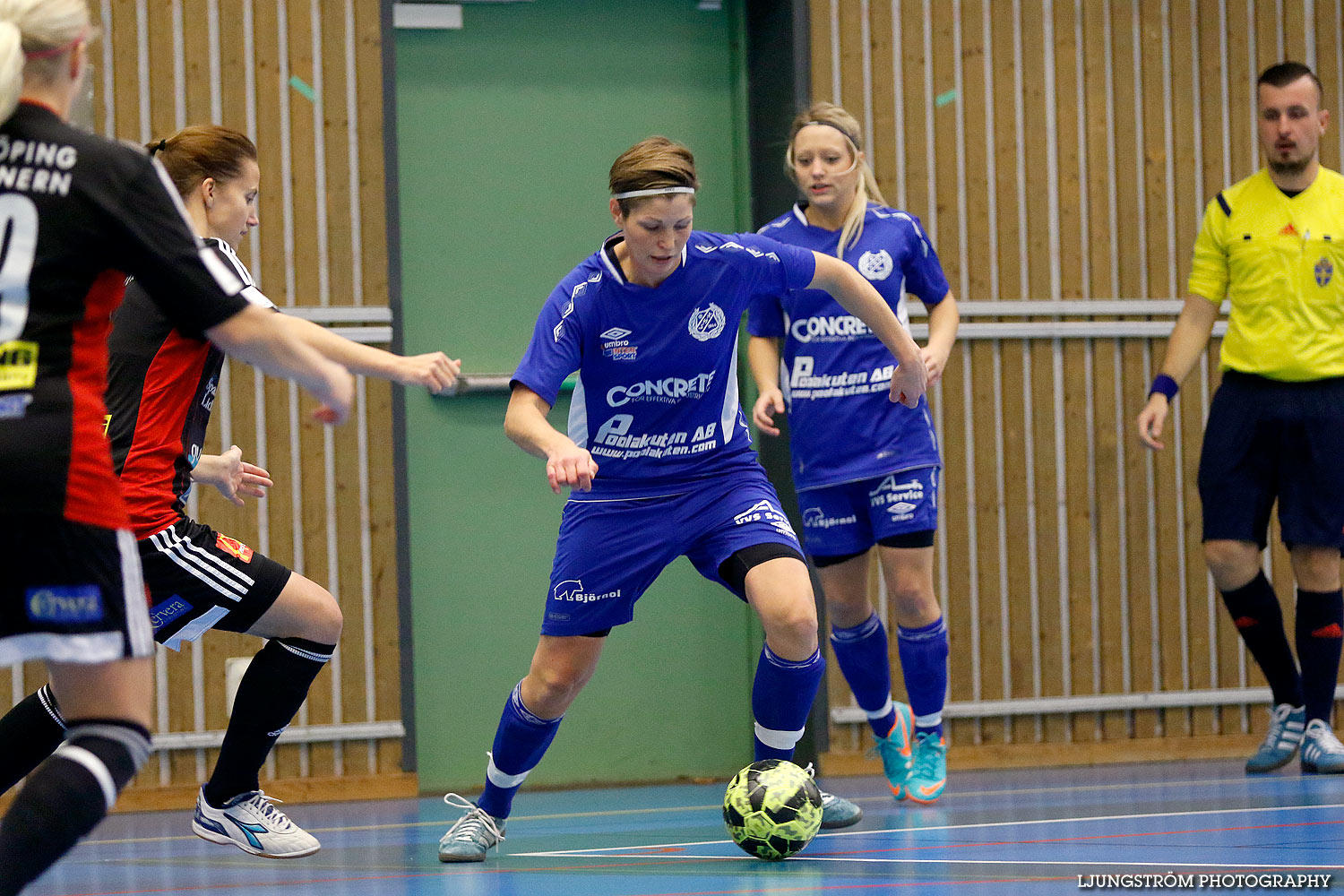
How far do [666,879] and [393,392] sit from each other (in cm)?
327

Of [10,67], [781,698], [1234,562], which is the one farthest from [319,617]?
[1234,562]

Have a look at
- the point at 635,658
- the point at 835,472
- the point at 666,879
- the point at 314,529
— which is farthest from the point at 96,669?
the point at 635,658

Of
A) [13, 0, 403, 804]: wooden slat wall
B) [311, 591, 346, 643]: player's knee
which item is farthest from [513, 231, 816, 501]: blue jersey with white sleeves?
[13, 0, 403, 804]: wooden slat wall

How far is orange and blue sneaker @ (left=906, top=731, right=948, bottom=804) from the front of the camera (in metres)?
5.03

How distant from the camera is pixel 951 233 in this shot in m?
6.77

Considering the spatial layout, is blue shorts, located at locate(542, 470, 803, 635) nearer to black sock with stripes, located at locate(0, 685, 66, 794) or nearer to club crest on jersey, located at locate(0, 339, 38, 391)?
black sock with stripes, located at locate(0, 685, 66, 794)

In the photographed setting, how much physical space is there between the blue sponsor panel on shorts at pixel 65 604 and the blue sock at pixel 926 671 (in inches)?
127

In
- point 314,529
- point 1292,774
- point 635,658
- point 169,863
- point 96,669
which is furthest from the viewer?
point 635,658

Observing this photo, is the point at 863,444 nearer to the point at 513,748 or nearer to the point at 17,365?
the point at 513,748

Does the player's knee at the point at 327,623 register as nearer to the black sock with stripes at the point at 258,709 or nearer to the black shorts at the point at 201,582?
the black sock with stripes at the point at 258,709

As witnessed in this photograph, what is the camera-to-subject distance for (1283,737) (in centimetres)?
576

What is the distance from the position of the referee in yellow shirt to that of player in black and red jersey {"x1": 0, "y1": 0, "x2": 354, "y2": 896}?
14.3ft

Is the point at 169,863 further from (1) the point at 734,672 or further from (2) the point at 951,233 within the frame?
(2) the point at 951,233

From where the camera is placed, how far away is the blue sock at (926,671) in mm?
5027
